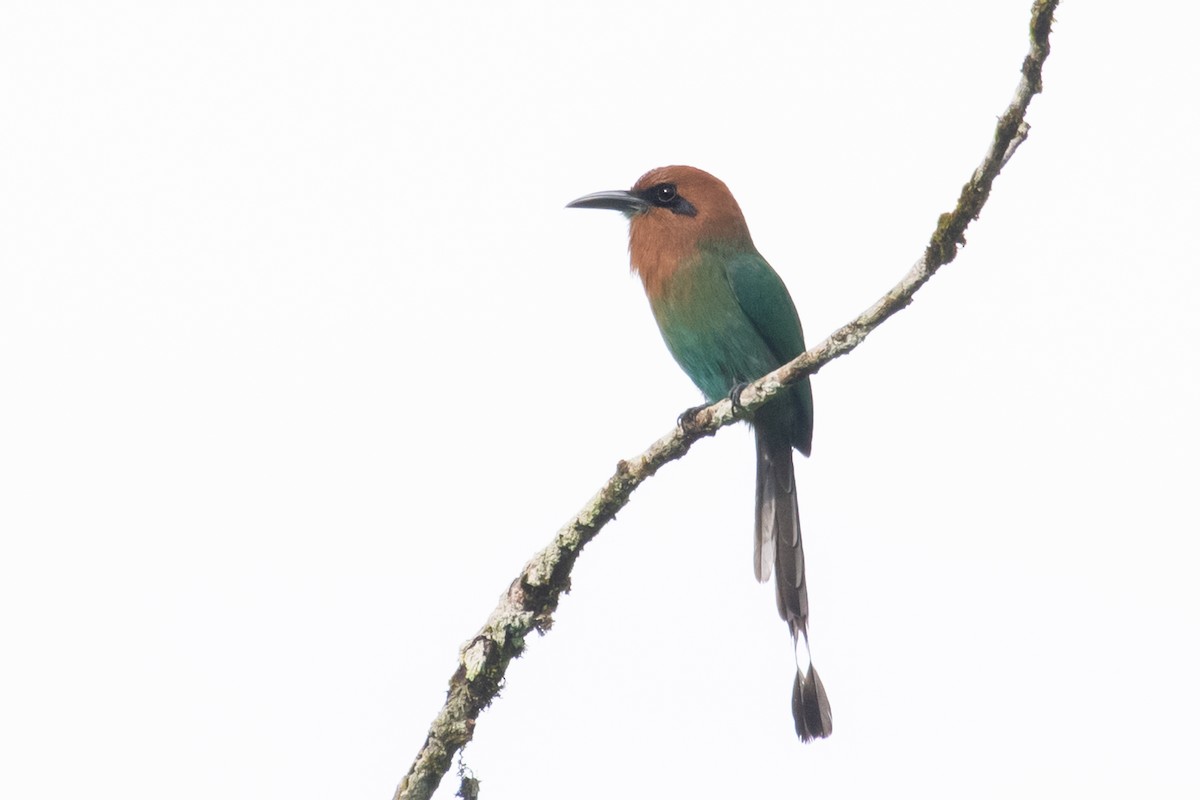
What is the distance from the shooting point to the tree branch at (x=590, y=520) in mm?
3105

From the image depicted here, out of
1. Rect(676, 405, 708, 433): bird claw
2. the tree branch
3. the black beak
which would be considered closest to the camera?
the tree branch

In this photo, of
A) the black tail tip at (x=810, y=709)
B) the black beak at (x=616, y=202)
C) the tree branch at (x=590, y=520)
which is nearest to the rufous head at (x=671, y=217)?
the black beak at (x=616, y=202)

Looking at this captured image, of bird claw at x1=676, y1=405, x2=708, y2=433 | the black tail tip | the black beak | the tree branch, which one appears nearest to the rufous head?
the black beak

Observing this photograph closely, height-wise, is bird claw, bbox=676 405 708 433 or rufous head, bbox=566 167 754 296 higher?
rufous head, bbox=566 167 754 296

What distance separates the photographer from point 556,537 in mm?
3609

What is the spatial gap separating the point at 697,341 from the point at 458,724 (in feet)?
9.56

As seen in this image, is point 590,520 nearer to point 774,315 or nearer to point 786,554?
point 786,554

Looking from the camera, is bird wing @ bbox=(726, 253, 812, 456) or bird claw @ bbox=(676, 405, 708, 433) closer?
A: bird claw @ bbox=(676, 405, 708, 433)

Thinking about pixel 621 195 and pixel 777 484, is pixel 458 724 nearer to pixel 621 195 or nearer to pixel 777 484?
pixel 777 484

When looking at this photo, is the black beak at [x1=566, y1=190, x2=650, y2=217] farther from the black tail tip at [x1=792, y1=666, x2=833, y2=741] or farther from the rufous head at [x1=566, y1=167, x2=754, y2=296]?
the black tail tip at [x1=792, y1=666, x2=833, y2=741]

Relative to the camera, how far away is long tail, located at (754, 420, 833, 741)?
192 inches

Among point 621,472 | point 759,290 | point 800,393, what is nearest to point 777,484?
point 800,393

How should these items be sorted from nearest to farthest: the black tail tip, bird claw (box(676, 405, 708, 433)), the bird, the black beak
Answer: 1. bird claw (box(676, 405, 708, 433))
2. the black tail tip
3. the bird
4. the black beak

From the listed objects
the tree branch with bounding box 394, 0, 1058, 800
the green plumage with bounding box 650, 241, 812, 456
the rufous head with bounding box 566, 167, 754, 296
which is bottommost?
the tree branch with bounding box 394, 0, 1058, 800
